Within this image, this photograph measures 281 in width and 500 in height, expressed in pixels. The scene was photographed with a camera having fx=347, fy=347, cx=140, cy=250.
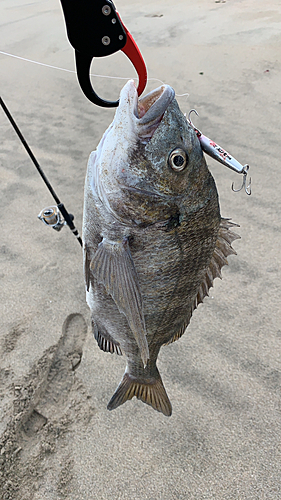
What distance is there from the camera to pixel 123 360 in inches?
107

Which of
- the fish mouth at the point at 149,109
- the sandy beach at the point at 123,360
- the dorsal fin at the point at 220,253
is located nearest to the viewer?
the fish mouth at the point at 149,109

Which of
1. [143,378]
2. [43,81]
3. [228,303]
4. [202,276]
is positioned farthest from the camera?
[43,81]

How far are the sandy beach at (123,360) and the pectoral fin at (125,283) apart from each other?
1326 millimetres

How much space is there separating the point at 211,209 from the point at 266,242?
7.49 feet

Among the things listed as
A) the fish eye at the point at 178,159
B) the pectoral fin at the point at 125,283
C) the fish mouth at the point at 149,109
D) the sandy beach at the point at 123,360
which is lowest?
the sandy beach at the point at 123,360

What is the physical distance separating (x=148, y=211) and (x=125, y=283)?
284 mm

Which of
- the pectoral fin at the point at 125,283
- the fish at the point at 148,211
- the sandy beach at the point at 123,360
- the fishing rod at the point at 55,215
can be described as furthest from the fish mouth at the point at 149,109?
the sandy beach at the point at 123,360

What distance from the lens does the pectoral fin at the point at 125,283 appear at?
1273 millimetres

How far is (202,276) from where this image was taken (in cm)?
153

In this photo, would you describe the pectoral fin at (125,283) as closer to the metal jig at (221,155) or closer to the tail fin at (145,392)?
the metal jig at (221,155)

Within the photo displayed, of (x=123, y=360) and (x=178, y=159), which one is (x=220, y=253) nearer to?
(x=178, y=159)

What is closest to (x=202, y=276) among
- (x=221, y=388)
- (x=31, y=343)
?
(x=221, y=388)

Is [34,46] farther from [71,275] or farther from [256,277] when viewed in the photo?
[256,277]

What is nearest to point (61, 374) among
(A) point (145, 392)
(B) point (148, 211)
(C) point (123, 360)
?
(C) point (123, 360)
